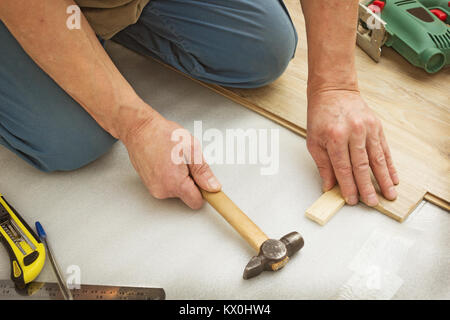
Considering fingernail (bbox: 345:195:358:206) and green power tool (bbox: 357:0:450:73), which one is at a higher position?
green power tool (bbox: 357:0:450:73)

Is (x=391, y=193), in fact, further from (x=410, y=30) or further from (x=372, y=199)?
(x=410, y=30)

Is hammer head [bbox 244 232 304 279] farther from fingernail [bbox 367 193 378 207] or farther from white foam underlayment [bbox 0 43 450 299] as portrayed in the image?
fingernail [bbox 367 193 378 207]

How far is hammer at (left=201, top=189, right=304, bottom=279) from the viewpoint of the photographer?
0.93 m

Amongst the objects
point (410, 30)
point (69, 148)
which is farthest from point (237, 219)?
point (410, 30)

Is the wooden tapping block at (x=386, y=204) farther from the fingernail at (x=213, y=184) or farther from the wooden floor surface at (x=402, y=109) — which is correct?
the fingernail at (x=213, y=184)

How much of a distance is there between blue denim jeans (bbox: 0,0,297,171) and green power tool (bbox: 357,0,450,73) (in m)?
0.39

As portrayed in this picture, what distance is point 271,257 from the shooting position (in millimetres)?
923

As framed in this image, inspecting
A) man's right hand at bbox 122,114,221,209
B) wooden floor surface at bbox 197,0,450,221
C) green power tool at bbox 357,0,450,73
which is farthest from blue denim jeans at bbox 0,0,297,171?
green power tool at bbox 357,0,450,73

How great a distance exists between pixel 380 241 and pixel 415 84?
0.76 m

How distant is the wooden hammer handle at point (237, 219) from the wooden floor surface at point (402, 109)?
378 mm

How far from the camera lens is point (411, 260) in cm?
100

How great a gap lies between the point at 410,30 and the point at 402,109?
40 cm

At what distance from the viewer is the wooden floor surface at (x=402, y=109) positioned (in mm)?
1146
